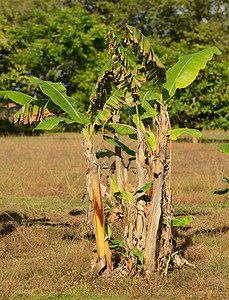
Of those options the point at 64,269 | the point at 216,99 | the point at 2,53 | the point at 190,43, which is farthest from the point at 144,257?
the point at 190,43

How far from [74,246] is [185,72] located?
254 centimetres

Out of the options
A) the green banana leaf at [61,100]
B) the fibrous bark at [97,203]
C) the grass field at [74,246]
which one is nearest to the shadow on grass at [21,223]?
the grass field at [74,246]

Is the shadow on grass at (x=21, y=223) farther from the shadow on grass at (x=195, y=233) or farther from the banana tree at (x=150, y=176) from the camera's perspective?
the banana tree at (x=150, y=176)

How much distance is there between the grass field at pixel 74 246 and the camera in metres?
3.63

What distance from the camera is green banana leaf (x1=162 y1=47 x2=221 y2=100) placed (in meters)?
4.22

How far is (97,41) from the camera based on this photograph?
899 inches

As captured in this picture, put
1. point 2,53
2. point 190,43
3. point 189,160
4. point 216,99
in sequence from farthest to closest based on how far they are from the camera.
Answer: point 190,43
point 2,53
point 216,99
point 189,160

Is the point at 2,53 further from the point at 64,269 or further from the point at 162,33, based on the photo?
the point at 64,269

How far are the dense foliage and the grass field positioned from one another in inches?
314

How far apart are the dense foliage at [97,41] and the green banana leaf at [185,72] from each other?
12.5 metres

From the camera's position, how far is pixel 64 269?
4098mm

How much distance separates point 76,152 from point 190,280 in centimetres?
1046

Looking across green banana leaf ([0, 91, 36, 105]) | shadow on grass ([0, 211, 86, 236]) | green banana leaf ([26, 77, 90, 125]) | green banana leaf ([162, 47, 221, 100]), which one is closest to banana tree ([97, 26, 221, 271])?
green banana leaf ([162, 47, 221, 100])

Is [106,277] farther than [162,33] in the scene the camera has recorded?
No
